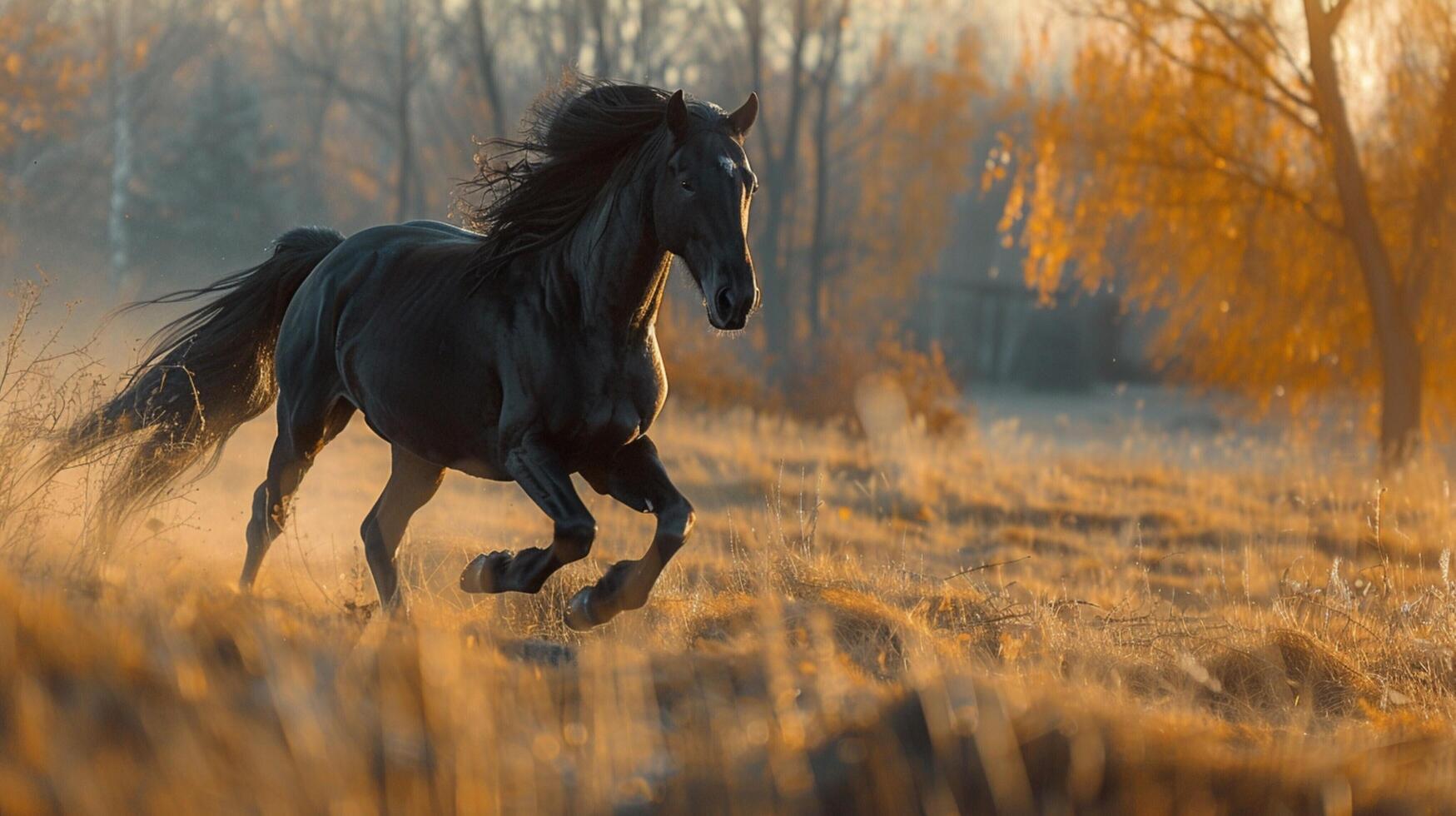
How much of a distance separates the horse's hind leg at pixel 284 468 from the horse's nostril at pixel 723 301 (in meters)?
2.49

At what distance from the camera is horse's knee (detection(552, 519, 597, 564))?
499 cm

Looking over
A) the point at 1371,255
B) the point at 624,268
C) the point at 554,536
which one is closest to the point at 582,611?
the point at 554,536

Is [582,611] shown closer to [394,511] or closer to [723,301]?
[723,301]

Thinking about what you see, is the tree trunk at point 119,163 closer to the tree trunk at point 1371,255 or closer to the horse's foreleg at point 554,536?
the tree trunk at point 1371,255

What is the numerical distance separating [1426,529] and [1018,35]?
735cm

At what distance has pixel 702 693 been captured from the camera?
3.89 metres

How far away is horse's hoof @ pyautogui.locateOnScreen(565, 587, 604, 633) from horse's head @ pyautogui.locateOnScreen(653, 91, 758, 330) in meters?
1.16

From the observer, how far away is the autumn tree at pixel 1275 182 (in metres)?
14.8

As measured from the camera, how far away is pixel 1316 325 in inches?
618

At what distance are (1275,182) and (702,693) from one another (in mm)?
13409

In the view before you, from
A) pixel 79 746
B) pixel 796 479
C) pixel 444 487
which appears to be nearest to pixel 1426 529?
pixel 796 479

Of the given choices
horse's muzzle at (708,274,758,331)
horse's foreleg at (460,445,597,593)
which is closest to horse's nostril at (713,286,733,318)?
horse's muzzle at (708,274,758,331)

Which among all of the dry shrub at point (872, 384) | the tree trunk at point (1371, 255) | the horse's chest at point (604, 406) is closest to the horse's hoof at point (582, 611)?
the horse's chest at point (604, 406)

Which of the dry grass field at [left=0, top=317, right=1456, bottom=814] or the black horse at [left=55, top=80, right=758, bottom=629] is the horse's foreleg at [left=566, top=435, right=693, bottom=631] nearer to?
the black horse at [left=55, top=80, right=758, bottom=629]
